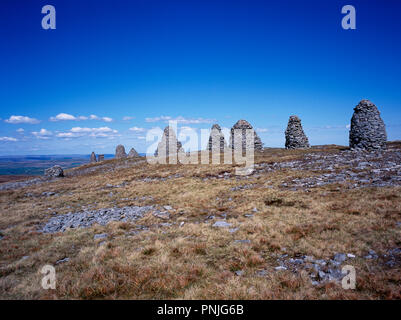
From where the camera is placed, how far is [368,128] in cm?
2800

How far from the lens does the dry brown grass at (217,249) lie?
241 inches

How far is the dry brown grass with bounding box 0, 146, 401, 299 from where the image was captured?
612cm

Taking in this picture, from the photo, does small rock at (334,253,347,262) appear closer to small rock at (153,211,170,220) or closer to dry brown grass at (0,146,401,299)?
dry brown grass at (0,146,401,299)

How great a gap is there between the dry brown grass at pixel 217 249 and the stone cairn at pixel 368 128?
19100mm

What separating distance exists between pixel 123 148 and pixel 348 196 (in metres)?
75.1

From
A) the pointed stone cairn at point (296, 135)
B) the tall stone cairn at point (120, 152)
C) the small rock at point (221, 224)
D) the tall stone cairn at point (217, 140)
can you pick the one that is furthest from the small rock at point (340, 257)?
the tall stone cairn at point (120, 152)

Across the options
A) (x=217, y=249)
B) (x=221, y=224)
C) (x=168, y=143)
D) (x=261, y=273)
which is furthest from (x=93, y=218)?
(x=168, y=143)

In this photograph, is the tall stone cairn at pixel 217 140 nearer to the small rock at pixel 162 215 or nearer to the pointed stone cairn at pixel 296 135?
the pointed stone cairn at pixel 296 135

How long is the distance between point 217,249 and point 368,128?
30.6 meters

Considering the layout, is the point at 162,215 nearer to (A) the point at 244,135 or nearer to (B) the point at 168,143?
(A) the point at 244,135

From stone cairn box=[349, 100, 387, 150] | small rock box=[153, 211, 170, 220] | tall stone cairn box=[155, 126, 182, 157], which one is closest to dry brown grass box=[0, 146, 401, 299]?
small rock box=[153, 211, 170, 220]

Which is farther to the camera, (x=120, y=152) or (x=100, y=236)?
(x=120, y=152)
